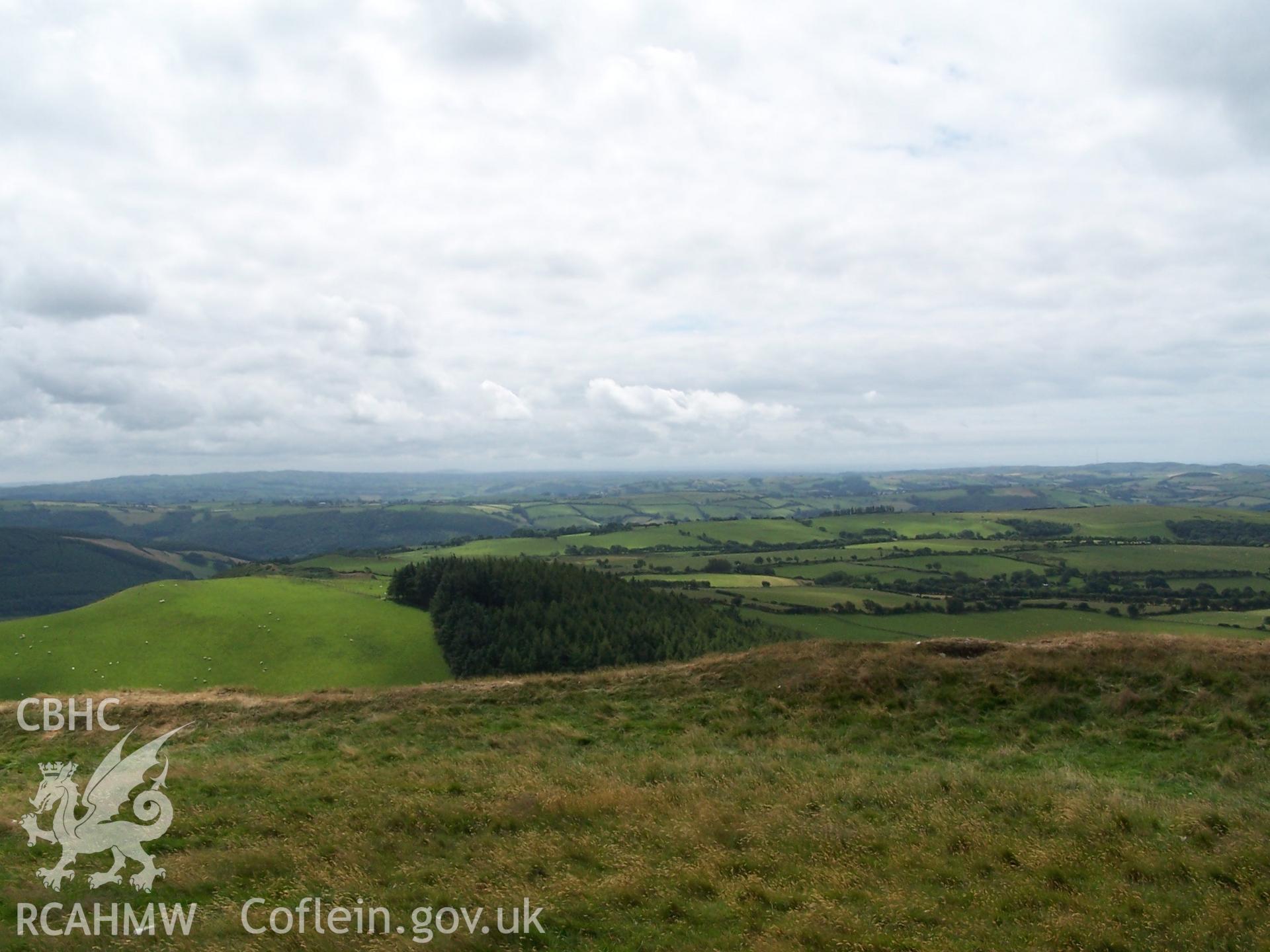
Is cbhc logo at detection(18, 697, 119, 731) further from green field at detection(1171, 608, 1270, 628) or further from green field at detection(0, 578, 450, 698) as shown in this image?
green field at detection(1171, 608, 1270, 628)

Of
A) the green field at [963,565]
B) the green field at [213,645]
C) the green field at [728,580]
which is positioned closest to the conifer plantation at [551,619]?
the green field at [213,645]

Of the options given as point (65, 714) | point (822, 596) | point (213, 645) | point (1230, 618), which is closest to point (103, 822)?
point (65, 714)

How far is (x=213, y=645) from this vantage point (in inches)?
2120

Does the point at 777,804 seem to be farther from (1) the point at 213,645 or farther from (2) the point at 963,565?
(2) the point at 963,565

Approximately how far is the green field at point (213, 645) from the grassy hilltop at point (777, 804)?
1193 inches

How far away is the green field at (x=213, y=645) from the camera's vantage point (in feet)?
159

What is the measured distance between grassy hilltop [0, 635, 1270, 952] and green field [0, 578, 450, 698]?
99.4 ft

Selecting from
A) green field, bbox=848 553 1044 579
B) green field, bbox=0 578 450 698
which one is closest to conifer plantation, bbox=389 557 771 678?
green field, bbox=0 578 450 698

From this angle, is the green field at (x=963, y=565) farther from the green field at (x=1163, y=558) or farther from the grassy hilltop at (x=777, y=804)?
the grassy hilltop at (x=777, y=804)

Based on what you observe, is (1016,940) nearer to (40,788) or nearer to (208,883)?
(208,883)

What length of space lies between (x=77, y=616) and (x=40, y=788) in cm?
5405

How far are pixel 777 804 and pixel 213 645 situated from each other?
56243mm

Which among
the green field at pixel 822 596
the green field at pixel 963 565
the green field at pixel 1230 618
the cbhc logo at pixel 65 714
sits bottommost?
the green field at pixel 822 596

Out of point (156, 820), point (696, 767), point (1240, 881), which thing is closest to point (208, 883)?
point (156, 820)
